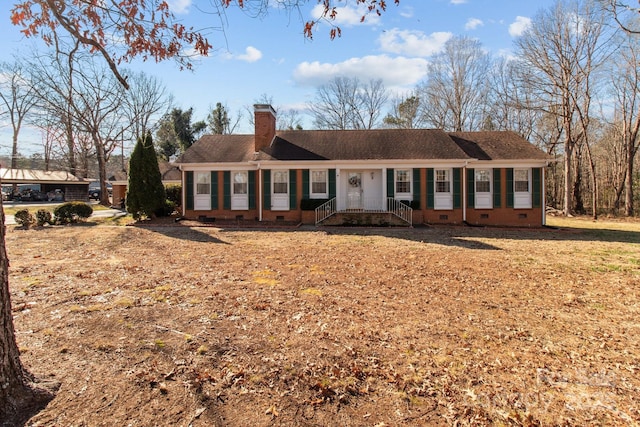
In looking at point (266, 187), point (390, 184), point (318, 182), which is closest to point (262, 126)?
point (266, 187)

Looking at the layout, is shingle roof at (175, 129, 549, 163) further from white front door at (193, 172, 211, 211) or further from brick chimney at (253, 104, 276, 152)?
white front door at (193, 172, 211, 211)

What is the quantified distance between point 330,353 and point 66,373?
2420mm

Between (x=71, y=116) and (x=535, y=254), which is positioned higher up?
(x=71, y=116)

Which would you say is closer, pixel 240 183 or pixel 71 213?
pixel 71 213

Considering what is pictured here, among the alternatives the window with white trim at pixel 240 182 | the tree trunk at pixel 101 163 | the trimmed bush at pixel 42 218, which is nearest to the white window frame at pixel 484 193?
the window with white trim at pixel 240 182

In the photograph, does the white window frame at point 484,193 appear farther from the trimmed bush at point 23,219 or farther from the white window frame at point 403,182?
the trimmed bush at point 23,219

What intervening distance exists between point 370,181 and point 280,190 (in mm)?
4582

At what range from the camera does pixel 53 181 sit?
3762 cm

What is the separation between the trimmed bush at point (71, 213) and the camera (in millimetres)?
16641

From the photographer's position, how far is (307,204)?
1780cm

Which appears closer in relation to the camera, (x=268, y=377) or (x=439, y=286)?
(x=268, y=377)

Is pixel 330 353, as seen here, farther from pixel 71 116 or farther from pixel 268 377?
pixel 71 116

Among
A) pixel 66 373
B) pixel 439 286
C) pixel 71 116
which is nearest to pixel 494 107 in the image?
pixel 439 286

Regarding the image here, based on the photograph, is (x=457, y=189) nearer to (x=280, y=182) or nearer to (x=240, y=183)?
(x=280, y=182)
